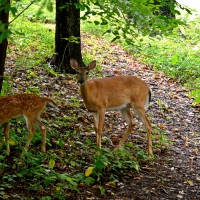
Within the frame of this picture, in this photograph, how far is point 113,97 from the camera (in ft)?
23.4

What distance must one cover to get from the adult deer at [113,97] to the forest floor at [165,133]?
1.59 feet

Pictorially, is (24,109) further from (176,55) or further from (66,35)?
(176,55)

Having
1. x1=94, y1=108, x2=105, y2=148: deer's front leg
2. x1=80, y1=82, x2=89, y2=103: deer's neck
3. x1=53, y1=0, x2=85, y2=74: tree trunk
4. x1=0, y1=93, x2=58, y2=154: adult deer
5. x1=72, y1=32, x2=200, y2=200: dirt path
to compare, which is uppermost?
x1=53, y1=0, x2=85, y2=74: tree trunk

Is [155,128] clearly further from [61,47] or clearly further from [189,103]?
[61,47]

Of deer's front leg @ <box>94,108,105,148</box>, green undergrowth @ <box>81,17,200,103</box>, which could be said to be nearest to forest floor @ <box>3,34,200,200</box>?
green undergrowth @ <box>81,17,200,103</box>

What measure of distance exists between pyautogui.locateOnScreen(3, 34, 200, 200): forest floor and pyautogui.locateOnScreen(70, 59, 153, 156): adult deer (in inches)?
19.0

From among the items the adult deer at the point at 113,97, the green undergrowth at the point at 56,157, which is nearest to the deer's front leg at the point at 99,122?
the adult deer at the point at 113,97

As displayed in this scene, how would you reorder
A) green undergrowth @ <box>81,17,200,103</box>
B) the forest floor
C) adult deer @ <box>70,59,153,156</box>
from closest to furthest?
the forest floor, adult deer @ <box>70,59,153,156</box>, green undergrowth @ <box>81,17,200,103</box>

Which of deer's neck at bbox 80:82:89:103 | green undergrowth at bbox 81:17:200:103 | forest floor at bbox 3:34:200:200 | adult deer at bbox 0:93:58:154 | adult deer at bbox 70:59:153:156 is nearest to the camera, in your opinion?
forest floor at bbox 3:34:200:200

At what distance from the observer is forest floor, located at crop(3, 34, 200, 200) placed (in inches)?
210

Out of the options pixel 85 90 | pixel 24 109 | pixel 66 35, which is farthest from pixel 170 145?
pixel 66 35

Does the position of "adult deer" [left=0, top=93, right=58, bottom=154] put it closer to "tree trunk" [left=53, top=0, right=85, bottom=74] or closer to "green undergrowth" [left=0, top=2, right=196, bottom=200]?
"green undergrowth" [left=0, top=2, right=196, bottom=200]

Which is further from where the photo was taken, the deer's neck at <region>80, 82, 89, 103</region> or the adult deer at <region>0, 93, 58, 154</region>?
the deer's neck at <region>80, 82, 89, 103</region>

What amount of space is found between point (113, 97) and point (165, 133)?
5.17 ft
